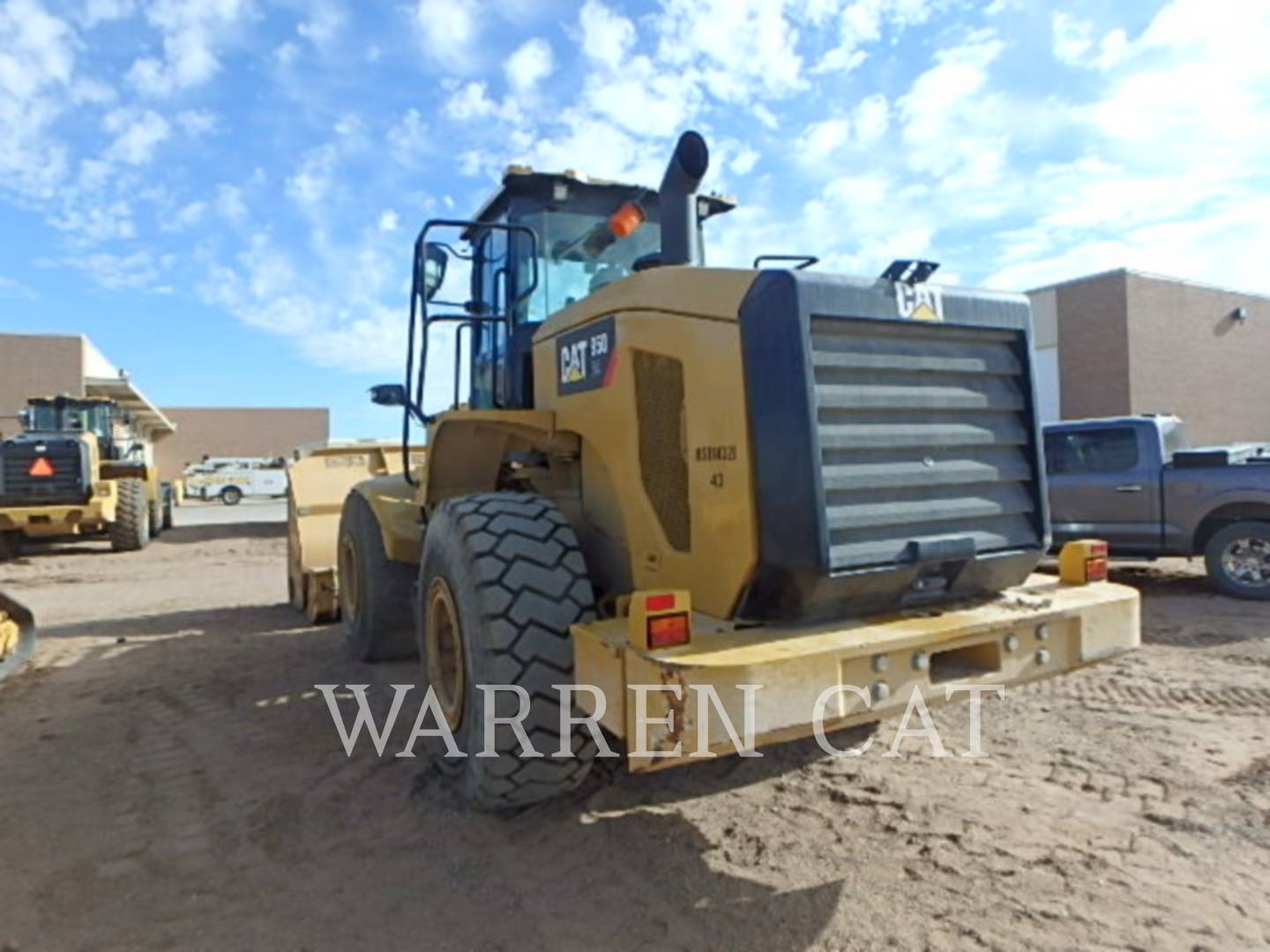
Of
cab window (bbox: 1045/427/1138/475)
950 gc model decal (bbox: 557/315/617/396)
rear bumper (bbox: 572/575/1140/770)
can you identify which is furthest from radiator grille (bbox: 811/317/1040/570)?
cab window (bbox: 1045/427/1138/475)

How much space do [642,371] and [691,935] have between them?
6.22 ft

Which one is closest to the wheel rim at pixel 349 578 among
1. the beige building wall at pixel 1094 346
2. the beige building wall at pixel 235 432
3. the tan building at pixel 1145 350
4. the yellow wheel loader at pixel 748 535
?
the yellow wheel loader at pixel 748 535

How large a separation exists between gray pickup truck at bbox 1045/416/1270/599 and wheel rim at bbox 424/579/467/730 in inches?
254

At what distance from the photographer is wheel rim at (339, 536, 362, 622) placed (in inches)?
235

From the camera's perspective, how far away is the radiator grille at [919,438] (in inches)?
115

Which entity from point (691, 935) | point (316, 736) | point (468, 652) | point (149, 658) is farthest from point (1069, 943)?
point (149, 658)

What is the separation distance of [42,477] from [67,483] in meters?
0.36

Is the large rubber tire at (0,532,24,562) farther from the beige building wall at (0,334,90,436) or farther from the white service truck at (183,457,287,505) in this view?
the white service truck at (183,457,287,505)

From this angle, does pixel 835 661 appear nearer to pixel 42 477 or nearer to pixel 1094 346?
pixel 42 477

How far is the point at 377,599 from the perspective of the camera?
18.7 feet

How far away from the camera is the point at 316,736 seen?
4609 millimetres

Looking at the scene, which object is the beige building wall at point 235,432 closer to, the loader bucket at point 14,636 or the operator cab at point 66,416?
the operator cab at point 66,416

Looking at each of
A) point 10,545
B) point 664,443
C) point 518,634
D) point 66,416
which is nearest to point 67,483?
point 10,545

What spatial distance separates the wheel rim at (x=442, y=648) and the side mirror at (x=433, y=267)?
58.9 inches
